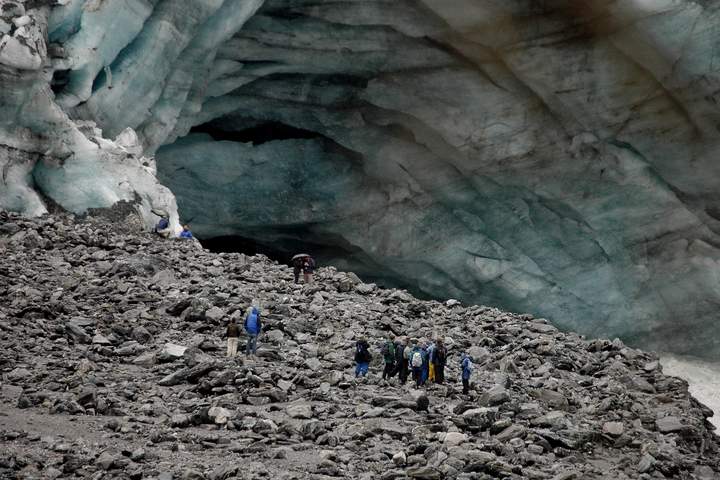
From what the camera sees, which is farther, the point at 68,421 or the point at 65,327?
the point at 65,327

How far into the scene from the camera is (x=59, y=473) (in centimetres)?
816

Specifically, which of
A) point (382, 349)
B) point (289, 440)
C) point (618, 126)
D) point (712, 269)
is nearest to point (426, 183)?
point (618, 126)

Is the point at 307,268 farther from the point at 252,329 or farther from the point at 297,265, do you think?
the point at 252,329

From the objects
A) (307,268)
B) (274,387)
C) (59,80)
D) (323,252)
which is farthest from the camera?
(323,252)

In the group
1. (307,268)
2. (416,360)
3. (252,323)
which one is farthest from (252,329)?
(307,268)

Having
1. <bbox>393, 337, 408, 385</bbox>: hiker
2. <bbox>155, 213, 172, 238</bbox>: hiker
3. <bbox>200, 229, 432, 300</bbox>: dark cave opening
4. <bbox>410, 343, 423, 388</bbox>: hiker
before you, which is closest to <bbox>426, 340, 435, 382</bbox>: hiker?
<bbox>410, 343, 423, 388</bbox>: hiker

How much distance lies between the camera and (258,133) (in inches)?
1200

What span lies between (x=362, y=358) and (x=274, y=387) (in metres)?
1.78

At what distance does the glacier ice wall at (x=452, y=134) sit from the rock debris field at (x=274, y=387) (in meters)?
6.80

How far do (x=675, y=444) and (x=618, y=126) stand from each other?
15480 millimetres

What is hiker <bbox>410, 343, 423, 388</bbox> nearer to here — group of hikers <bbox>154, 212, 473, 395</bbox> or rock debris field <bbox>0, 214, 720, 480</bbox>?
group of hikers <bbox>154, 212, 473, 395</bbox>

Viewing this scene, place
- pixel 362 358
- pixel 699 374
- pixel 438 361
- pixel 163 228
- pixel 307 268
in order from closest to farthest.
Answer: pixel 362 358 → pixel 438 361 → pixel 307 268 → pixel 163 228 → pixel 699 374

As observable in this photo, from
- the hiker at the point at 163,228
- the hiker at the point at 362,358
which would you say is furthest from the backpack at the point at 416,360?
the hiker at the point at 163,228

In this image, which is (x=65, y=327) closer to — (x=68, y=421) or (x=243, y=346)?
(x=243, y=346)
